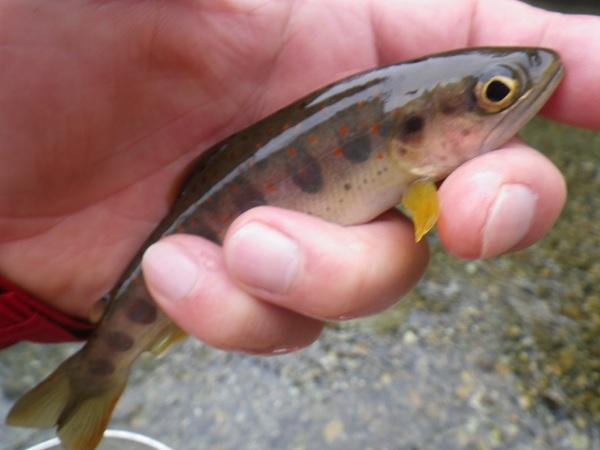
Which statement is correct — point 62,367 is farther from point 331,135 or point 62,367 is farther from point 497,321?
point 497,321

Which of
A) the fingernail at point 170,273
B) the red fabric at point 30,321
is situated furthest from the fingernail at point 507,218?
the red fabric at point 30,321

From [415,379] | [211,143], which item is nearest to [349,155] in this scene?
[211,143]

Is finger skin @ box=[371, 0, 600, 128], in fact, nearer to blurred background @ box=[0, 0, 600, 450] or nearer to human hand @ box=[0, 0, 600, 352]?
human hand @ box=[0, 0, 600, 352]

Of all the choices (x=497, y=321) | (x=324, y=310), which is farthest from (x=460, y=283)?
(x=324, y=310)

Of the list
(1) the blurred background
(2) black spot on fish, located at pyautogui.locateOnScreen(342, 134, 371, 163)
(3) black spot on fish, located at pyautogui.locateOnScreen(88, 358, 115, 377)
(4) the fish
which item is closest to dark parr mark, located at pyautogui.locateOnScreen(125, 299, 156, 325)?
(4) the fish

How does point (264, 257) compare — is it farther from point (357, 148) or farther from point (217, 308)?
point (357, 148)

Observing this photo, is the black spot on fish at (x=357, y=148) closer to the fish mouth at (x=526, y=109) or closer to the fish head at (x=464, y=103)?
the fish head at (x=464, y=103)

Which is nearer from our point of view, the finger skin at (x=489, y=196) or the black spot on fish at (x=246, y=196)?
the finger skin at (x=489, y=196)

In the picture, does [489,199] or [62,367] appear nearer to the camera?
[489,199]
